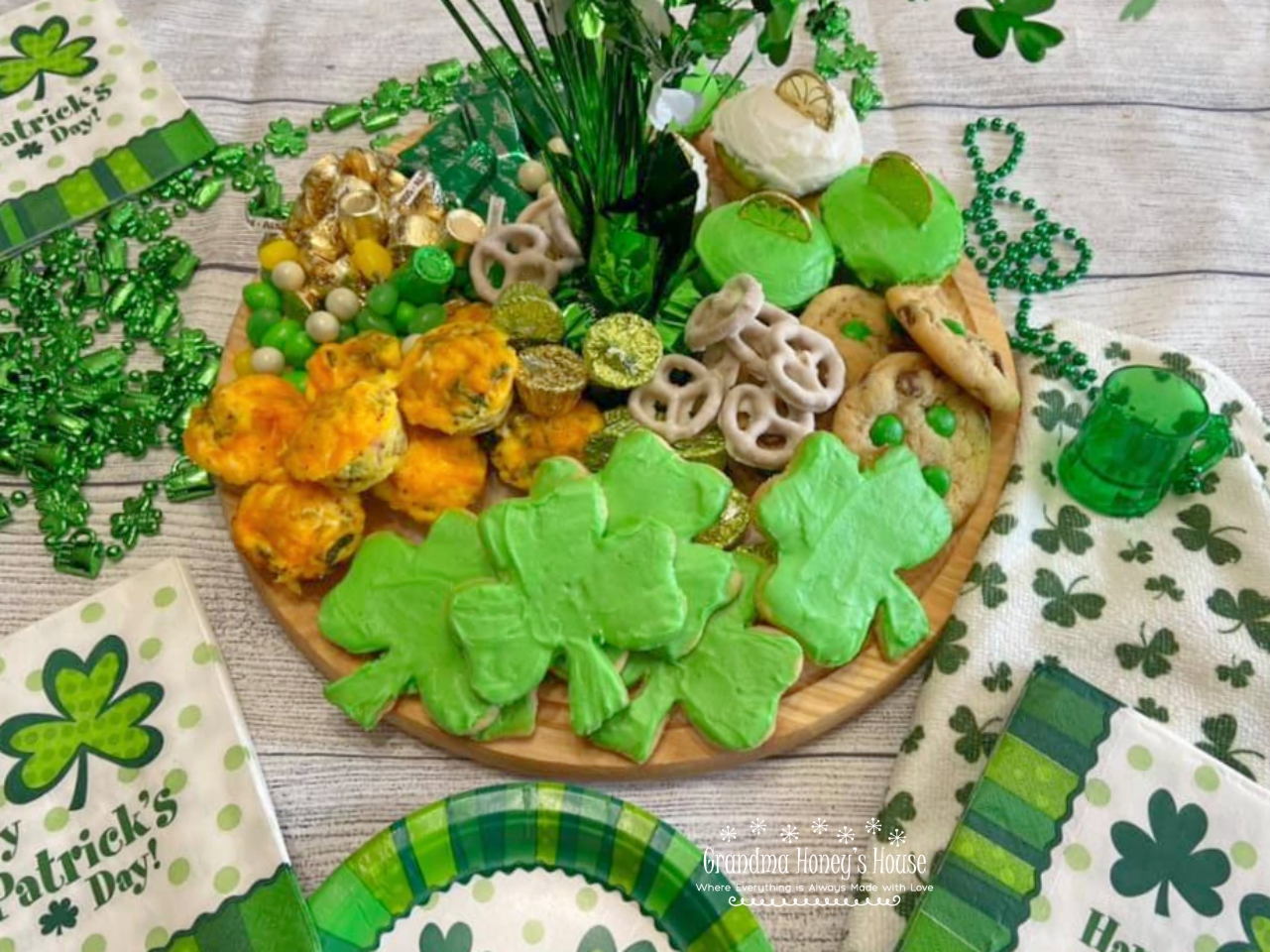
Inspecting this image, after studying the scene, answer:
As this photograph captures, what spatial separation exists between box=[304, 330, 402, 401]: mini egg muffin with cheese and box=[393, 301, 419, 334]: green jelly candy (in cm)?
10

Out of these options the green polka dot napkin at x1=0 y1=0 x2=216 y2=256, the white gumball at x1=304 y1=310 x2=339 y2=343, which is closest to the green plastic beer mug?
the white gumball at x1=304 y1=310 x2=339 y2=343

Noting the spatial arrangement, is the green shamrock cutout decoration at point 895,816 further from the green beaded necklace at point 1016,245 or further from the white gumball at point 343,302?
the white gumball at point 343,302

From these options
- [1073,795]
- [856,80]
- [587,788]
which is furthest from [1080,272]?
[587,788]

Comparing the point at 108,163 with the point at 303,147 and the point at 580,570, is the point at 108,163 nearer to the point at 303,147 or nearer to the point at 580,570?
the point at 303,147

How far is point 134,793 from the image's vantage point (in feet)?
2.69

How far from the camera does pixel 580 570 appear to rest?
0.82m

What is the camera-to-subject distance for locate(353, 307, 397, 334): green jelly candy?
40.6 inches

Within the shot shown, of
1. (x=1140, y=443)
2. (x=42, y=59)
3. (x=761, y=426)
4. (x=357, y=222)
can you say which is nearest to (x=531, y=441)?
(x=761, y=426)

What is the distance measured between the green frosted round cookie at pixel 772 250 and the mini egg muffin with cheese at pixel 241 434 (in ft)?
1.31

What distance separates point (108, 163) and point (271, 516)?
23.1 inches

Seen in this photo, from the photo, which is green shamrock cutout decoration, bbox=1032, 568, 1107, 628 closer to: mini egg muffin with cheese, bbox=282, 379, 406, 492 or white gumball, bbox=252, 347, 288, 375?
mini egg muffin with cheese, bbox=282, 379, 406, 492

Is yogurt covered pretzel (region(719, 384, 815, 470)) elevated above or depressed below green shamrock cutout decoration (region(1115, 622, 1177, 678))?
above

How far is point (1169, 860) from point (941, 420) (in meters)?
0.38

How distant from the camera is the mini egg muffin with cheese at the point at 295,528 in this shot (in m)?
0.85
